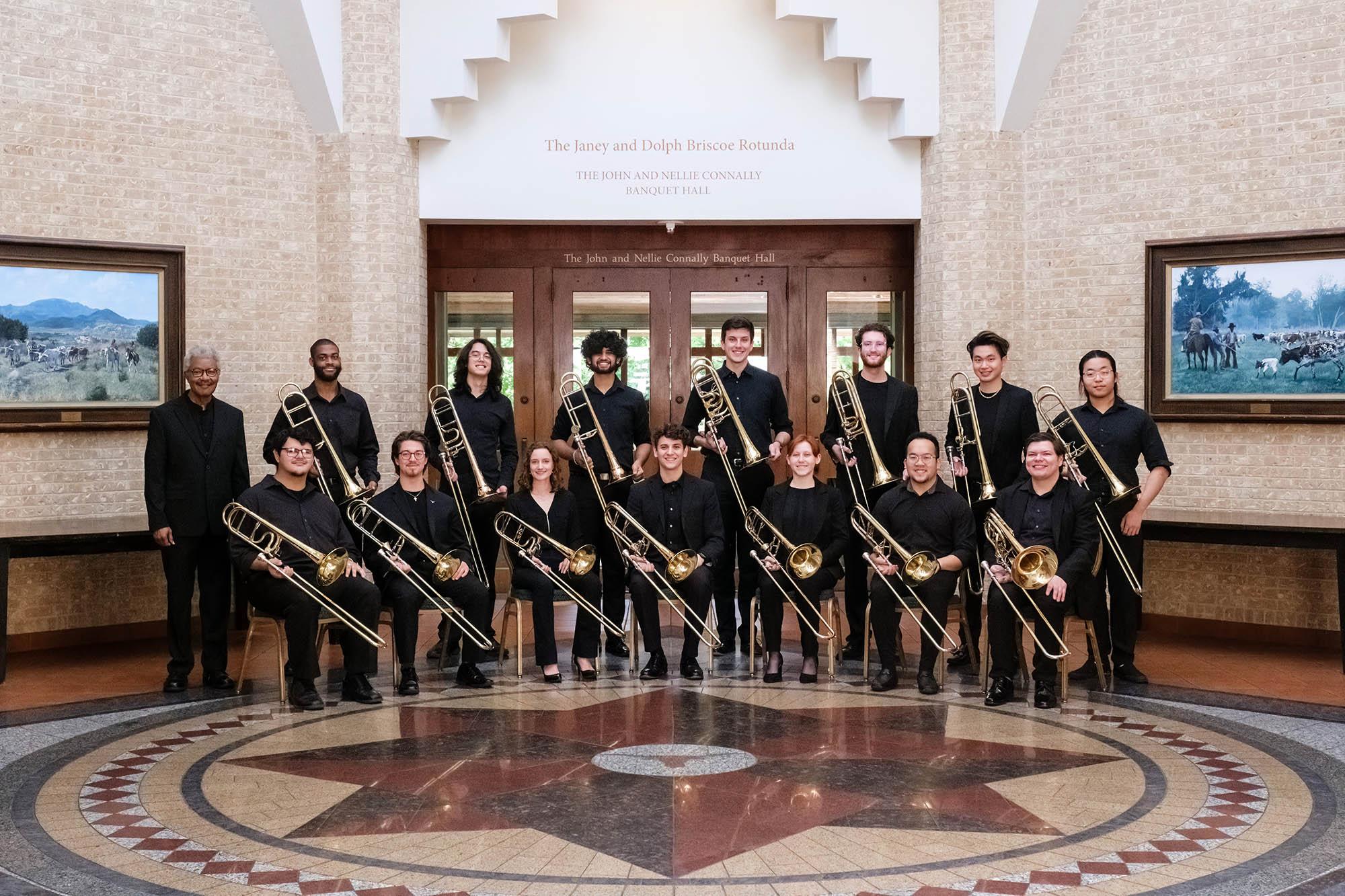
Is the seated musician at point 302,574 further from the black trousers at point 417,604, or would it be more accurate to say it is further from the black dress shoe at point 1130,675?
the black dress shoe at point 1130,675

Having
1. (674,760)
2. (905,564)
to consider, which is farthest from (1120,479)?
(674,760)

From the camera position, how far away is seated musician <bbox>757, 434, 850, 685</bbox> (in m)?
6.82

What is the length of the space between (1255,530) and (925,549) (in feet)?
6.51

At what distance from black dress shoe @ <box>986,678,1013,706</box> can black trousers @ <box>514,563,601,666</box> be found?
197 cm

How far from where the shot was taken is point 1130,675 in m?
6.85

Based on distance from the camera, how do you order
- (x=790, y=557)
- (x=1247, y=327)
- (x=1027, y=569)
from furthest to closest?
(x=1247, y=327) → (x=790, y=557) → (x=1027, y=569)

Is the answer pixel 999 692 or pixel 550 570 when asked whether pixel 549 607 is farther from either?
pixel 999 692


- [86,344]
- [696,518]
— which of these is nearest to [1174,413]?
[696,518]

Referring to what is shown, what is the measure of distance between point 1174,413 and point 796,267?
110 inches

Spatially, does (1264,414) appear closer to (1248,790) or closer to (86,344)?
(1248,790)

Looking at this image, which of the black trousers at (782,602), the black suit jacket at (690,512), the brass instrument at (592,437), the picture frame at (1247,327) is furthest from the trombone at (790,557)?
the picture frame at (1247,327)

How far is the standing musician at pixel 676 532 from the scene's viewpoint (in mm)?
6840

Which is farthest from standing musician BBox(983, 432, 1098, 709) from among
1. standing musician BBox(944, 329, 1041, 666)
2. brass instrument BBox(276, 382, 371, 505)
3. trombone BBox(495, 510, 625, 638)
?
brass instrument BBox(276, 382, 371, 505)

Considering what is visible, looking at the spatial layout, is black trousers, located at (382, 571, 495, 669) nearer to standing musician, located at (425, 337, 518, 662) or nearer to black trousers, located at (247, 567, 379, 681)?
black trousers, located at (247, 567, 379, 681)
